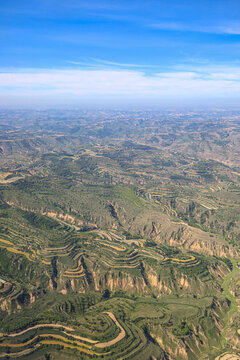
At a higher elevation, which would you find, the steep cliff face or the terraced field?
the terraced field

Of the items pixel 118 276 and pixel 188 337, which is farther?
pixel 118 276

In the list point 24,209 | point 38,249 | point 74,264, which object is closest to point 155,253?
point 74,264

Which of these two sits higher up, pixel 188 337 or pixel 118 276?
pixel 118 276

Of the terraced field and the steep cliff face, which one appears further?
the steep cliff face

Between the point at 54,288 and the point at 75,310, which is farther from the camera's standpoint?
the point at 54,288

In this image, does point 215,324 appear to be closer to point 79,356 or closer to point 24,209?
point 79,356

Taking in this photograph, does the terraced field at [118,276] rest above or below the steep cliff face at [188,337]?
above

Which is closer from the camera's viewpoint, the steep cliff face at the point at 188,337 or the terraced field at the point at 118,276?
the terraced field at the point at 118,276

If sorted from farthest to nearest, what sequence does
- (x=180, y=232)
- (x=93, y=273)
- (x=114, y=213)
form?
(x=114, y=213), (x=180, y=232), (x=93, y=273)

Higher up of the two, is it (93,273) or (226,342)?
(93,273)

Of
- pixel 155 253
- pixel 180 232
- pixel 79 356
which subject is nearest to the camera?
pixel 79 356

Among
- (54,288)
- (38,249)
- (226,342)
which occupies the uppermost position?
(38,249)
